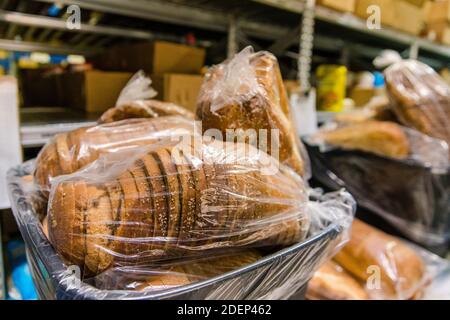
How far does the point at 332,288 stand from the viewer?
0.63 m

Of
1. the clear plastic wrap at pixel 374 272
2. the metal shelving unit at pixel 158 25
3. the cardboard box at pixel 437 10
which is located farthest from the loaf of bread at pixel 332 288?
the cardboard box at pixel 437 10

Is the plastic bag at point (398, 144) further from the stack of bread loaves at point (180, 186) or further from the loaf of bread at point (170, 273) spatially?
the loaf of bread at point (170, 273)

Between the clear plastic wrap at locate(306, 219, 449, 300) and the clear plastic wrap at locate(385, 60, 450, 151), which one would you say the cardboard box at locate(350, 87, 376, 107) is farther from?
the clear plastic wrap at locate(306, 219, 449, 300)

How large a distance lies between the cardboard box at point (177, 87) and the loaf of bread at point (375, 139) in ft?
1.52

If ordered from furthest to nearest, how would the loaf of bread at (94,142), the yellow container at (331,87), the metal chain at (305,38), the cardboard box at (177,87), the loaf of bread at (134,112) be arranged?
the yellow container at (331,87) < the metal chain at (305,38) < the cardboard box at (177,87) < the loaf of bread at (134,112) < the loaf of bread at (94,142)

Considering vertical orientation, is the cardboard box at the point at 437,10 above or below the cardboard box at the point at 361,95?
above

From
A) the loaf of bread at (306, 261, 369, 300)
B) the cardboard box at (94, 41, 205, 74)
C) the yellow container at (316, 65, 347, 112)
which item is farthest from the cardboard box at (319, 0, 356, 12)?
the loaf of bread at (306, 261, 369, 300)

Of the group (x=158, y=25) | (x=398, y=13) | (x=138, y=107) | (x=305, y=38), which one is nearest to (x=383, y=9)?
(x=398, y=13)

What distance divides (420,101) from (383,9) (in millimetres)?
720

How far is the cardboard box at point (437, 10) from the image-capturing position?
1659 millimetres

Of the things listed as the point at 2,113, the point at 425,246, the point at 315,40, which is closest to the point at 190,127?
the point at 2,113

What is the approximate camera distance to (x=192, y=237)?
32 centimetres

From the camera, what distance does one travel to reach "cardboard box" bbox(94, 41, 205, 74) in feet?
3.26

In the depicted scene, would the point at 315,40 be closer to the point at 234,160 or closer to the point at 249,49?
the point at 249,49
